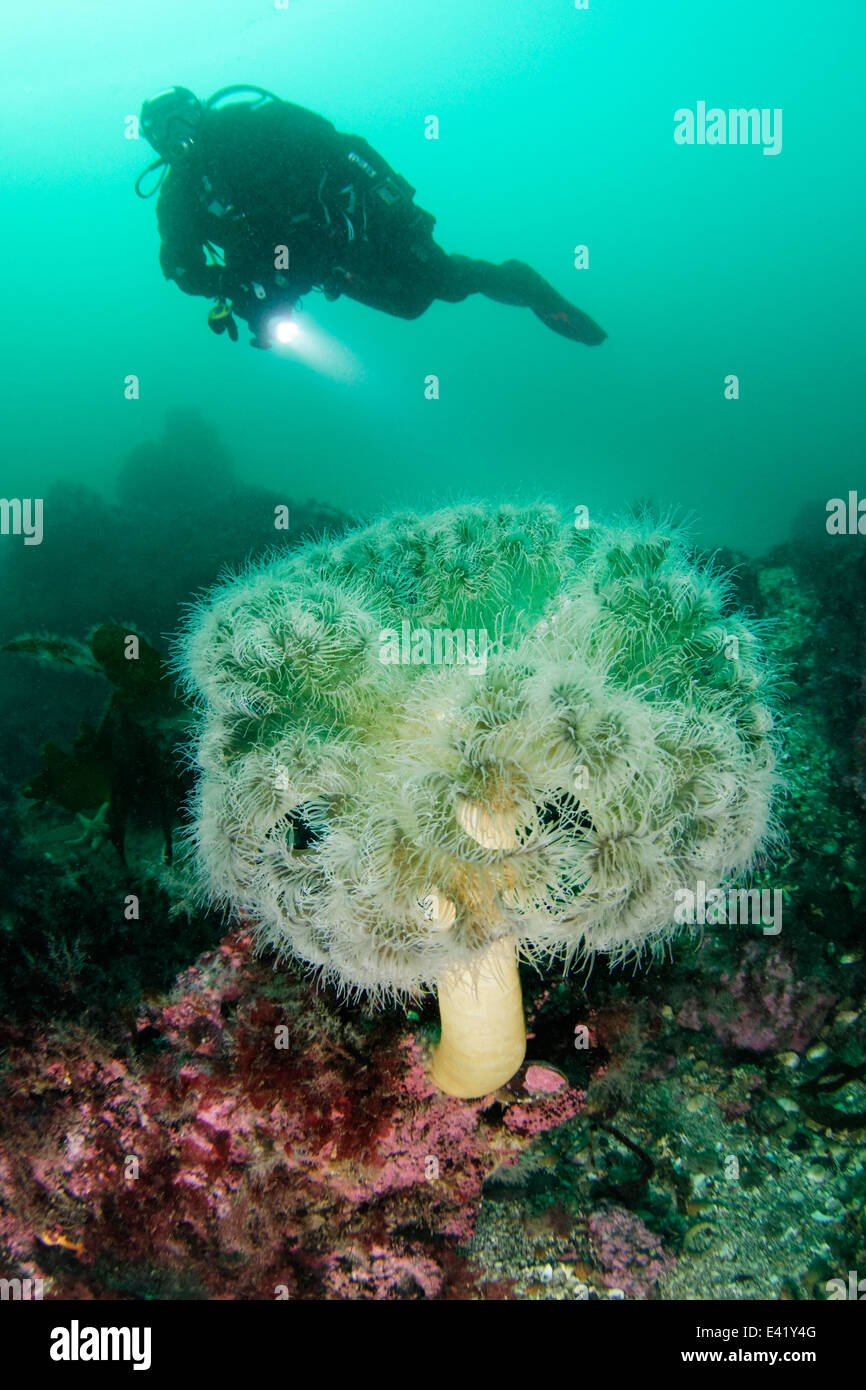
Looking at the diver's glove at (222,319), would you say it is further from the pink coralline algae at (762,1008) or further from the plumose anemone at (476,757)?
the pink coralline algae at (762,1008)

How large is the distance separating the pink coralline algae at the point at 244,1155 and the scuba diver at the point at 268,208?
9982 millimetres

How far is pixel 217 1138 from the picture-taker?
9.21ft

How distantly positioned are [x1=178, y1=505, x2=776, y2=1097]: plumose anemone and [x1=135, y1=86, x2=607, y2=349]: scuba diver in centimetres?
884

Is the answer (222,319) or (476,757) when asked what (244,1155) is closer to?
(476,757)

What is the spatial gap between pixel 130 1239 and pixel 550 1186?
73.9 inches

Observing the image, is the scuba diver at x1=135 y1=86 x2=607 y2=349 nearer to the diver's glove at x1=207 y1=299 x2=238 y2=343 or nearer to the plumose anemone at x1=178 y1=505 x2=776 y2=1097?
the diver's glove at x1=207 y1=299 x2=238 y2=343

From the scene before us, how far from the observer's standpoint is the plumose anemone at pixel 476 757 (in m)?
2.20

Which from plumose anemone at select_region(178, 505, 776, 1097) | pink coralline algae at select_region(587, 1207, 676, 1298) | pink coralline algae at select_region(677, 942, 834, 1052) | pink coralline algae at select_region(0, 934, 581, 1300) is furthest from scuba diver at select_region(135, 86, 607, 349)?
pink coralline algae at select_region(587, 1207, 676, 1298)

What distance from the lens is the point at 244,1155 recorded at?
2.77 meters

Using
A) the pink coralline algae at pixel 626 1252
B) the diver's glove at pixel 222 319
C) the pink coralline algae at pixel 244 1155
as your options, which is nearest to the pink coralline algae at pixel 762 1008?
the pink coralline algae at pixel 244 1155

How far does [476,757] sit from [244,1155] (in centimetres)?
220

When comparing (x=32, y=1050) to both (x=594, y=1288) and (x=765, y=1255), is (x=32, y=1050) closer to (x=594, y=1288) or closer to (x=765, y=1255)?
(x=594, y=1288)

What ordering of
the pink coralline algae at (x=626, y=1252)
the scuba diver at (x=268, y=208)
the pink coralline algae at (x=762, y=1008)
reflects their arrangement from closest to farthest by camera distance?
the pink coralline algae at (x=626, y=1252)
the pink coralline algae at (x=762, y=1008)
the scuba diver at (x=268, y=208)

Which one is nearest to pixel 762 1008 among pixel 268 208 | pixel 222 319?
pixel 222 319
